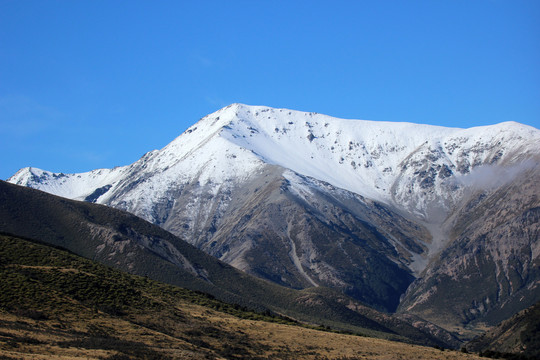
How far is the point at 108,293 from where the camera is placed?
124 metres

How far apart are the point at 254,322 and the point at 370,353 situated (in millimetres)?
26104

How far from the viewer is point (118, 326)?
106 metres

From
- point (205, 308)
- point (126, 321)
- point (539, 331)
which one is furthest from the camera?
point (539, 331)

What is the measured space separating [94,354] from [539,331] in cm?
15403

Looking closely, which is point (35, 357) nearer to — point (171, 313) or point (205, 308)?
point (171, 313)

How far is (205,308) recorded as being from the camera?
461ft

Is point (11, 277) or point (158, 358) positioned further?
point (11, 277)

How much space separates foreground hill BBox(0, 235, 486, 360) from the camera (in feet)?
289

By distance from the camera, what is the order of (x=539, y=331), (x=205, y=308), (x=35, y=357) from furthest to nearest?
(x=539, y=331), (x=205, y=308), (x=35, y=357)

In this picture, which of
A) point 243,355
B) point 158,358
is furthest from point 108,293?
point 158,358

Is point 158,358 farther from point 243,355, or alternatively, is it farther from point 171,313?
point 171,313

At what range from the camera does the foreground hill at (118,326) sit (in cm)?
8800

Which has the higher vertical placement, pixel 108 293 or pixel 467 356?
pixel 108 293

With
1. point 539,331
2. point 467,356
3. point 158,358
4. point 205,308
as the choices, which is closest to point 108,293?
point 205,308
